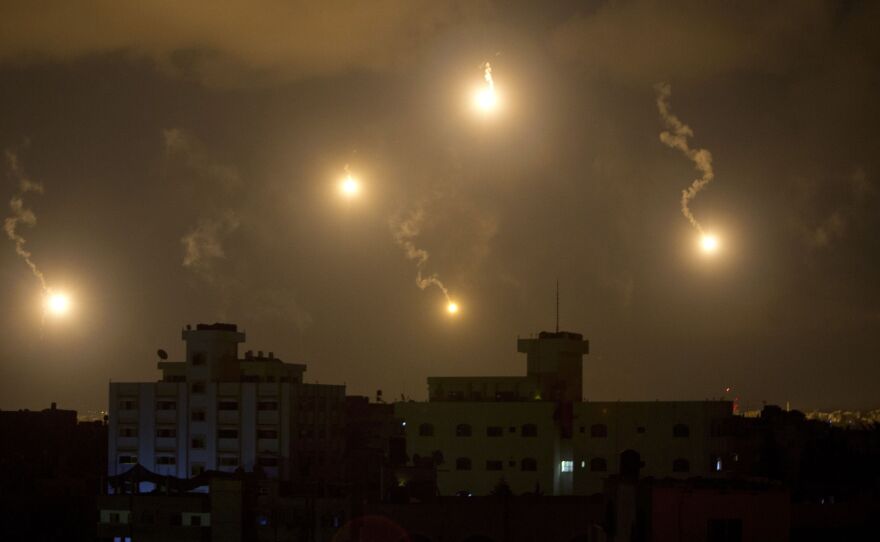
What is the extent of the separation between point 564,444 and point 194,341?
23155 millimetres

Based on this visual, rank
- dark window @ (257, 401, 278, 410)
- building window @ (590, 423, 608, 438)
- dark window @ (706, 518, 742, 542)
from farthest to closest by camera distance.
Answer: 1. dark window @ (257, 401, 278, 410)
2. building window @ (590, 423, 608, 438)
3. dark window @ (706, 518, 742, 542)

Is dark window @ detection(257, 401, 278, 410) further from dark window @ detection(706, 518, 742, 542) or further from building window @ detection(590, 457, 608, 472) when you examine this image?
dark window @ detection(706, 518, 742, 542)

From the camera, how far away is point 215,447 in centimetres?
8206

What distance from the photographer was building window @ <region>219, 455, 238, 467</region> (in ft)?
267

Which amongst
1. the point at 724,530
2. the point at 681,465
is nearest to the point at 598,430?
the point at 681,465

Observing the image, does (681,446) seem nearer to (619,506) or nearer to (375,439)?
(375,439)

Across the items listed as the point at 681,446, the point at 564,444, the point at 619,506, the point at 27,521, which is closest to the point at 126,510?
the point at 27,521

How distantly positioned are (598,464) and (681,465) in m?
4.66

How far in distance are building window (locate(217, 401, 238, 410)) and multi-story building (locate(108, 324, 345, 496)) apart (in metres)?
0.06

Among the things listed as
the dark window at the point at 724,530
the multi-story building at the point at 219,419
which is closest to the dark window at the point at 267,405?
the multi-story building at the point at 219,419

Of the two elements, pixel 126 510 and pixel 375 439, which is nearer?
pixel 126 510

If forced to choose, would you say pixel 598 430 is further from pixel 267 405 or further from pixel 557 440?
pixel 267 405

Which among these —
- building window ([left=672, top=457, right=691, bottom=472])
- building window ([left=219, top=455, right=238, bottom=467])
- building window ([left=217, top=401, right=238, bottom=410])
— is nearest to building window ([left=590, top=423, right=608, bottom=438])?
building window ([left=672, top=457, right=691, bottom=472])

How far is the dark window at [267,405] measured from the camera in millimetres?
81812
